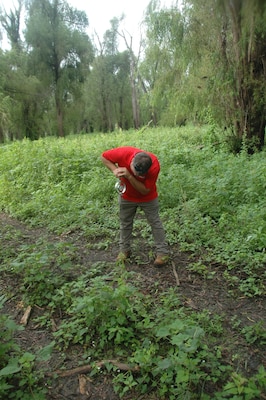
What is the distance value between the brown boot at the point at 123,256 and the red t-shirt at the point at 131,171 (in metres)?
0.69

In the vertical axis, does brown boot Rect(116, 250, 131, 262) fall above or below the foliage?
below

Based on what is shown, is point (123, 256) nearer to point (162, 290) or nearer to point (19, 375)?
point (162, 290)

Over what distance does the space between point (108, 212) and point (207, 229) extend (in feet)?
6.18

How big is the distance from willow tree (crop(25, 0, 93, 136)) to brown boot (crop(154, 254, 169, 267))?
23572mm

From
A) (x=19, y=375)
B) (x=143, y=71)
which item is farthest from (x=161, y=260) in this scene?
(x=143, y=71)

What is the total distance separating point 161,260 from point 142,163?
3.93ft

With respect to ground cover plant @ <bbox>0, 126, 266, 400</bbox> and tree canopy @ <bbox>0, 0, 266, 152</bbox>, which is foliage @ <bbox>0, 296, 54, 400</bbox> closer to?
ground cover plant @ <bbox>0, 126, 266, 400</bbox>

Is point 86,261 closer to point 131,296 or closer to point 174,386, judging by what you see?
point 131,296

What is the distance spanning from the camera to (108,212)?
5617 mm

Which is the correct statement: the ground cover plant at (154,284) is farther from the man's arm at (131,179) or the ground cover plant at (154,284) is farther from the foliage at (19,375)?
the man's arm at (131,179)

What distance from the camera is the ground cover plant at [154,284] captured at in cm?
223

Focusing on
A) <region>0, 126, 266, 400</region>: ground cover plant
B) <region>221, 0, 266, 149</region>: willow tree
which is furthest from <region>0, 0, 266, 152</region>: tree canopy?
<region>0, 126, 266, 400</region>: ground cover plant

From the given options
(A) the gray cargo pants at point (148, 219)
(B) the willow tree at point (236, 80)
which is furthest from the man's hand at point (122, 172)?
(B) the willow tree at point (236, 80)

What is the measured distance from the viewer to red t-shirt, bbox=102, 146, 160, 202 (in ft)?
11.7
